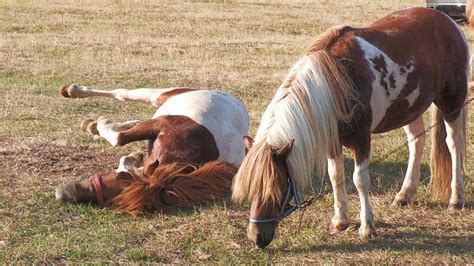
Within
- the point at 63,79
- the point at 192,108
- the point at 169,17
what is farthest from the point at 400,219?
the point at 169,17

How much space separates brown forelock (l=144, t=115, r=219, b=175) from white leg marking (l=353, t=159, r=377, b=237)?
1.41m

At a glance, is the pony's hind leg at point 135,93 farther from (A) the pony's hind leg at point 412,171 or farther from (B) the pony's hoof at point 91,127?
(A) the pony's hind leg at point 412,171

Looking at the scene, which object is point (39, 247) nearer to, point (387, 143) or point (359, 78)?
point (359, 78)

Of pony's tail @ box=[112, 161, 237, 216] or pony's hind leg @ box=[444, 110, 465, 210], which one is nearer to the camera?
pony's tail @ box=[112, 161, 237, 216]

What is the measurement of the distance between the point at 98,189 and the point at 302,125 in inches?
73.1

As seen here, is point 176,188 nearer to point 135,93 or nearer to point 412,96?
point 412,96

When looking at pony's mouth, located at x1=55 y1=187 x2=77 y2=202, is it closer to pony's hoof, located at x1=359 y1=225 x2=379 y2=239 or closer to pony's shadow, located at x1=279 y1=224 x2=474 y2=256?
pony's shadow, located at x1=279 y1=224 x2=474 y2=256

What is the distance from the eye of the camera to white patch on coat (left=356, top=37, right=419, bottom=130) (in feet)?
16.4

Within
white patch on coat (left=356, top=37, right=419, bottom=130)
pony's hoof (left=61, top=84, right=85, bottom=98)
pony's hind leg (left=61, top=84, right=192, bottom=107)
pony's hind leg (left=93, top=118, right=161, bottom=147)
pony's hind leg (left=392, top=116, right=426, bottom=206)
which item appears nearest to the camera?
white patch on coat (left=356, top=37, right=419, bottom=130)

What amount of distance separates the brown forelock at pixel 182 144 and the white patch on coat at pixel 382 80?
143cm

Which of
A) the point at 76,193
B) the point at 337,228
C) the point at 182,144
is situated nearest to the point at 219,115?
the point at 182,144

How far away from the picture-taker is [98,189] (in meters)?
5.70

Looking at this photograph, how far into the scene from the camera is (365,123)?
4.94 metres

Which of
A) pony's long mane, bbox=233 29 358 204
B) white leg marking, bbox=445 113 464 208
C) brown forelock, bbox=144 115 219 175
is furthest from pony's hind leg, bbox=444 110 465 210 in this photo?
brown forelock, bbox=144 115 219 175
